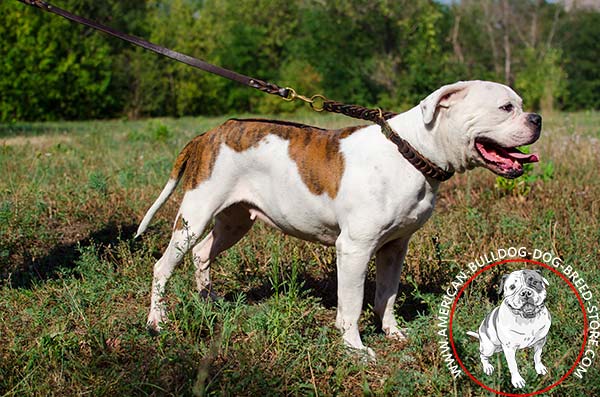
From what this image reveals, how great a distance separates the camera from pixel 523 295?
10.5 feet

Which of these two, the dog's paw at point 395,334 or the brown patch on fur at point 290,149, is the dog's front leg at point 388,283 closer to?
the dog's paw at point 395,334

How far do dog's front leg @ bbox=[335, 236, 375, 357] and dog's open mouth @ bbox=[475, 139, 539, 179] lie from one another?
78cm

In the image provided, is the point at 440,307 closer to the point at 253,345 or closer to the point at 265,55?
the point at 253,345

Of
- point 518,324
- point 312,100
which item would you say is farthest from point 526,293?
point 312,100

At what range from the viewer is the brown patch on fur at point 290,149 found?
3.70m

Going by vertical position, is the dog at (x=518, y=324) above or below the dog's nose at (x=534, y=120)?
below

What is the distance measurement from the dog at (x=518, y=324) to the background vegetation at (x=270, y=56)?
67.0 ft

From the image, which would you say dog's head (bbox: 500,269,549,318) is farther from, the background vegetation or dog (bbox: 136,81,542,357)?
the background vegetation

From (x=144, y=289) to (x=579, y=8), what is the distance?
47821mm

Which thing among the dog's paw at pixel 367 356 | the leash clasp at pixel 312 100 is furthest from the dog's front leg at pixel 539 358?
the leash clasp at pixel 312 100

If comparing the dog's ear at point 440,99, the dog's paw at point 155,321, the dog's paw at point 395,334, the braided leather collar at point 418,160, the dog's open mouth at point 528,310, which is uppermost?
the dog's ear at point 440,99

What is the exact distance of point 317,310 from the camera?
409 cm

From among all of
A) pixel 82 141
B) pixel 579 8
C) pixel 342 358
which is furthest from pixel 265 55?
pixel 342 358

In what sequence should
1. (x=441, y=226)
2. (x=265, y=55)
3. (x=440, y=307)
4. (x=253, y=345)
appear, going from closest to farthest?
(x=253, y=345)
(x=440, y=307)
(x=441, y=226)
(x=265, y=55)
